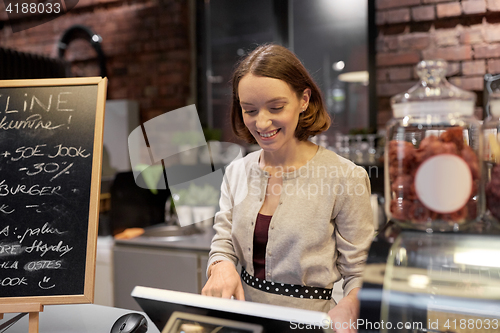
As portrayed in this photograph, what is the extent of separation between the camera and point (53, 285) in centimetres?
100

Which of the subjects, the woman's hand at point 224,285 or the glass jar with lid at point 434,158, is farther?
the woman's hand at point 224,285

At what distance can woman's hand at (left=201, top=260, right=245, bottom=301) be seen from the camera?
41.3 inches

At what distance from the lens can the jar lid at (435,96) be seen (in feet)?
2.17

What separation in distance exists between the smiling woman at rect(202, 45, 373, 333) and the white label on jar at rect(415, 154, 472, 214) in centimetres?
44

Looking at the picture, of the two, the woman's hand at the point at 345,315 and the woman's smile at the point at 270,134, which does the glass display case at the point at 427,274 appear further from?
the woman's smile at the point at 270,134

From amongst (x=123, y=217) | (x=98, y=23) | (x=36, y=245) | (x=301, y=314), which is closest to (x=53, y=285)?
(x=36, y=245)

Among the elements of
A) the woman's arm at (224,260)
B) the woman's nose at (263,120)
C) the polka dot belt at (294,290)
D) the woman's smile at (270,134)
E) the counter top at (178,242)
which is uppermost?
the woman's nose at (263,120)

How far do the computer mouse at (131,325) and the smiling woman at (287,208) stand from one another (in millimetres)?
173

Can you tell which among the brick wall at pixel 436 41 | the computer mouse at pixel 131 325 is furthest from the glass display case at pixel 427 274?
the brick wall at pixel 436 41

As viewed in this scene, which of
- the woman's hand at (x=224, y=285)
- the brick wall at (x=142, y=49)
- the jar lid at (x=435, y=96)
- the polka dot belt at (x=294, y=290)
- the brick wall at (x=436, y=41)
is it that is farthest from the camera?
the brick wall at (x=142, y=49)

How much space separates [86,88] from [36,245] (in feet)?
1.44

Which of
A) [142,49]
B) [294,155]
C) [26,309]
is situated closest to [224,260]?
[294,155]

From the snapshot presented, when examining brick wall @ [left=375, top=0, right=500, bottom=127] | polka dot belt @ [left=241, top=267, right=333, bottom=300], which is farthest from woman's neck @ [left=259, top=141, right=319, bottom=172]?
brick wall @ [left=375, top=0, right=500, bottom=127]

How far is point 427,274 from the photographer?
1.99 feet
